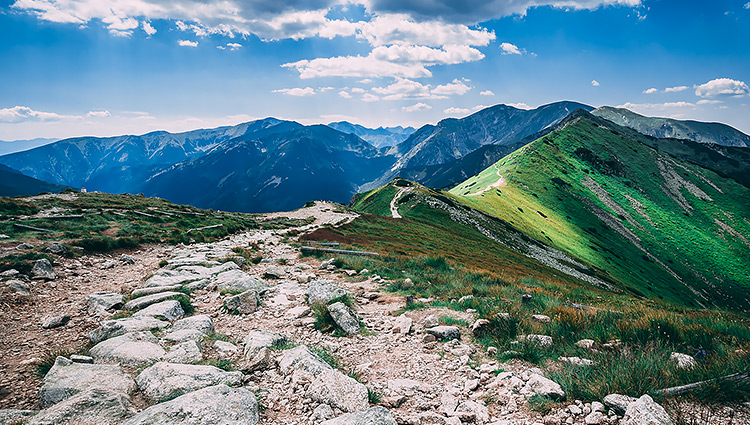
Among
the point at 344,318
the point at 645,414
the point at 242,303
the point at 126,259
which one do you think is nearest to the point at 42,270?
the point at 126,259

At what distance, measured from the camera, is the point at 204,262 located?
693 inches

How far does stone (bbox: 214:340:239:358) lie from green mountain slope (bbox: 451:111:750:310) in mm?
103563

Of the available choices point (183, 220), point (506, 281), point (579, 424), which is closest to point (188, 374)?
point (579, 424)

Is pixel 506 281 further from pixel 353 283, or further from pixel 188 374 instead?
pixel 188 374

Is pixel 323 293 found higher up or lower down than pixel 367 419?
lower down

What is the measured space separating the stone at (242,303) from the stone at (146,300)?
195 cm

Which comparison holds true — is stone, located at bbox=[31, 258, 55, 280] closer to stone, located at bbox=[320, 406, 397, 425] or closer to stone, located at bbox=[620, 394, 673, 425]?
stone, located at bbox=[320, 406, 397, 425]

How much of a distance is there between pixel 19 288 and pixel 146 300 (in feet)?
18.3

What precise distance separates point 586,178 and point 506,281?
200495mm

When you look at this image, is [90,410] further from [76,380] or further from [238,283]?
[238,283]

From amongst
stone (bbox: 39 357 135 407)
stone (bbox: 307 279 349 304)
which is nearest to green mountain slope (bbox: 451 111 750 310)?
stone (bbox: 307 279 349 304)

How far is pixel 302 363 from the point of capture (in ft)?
23.0

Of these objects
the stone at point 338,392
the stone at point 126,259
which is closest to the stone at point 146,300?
the stone at point 338,392

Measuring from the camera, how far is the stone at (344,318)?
9781mm
